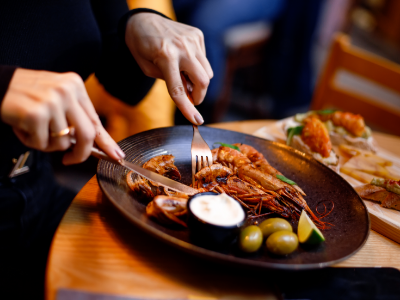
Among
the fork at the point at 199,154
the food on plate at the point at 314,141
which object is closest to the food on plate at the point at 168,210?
the fork at the point at 199,154

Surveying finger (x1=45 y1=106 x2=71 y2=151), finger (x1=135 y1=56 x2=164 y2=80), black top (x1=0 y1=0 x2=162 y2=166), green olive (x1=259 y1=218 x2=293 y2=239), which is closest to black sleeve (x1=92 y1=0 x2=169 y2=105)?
black top (x1=0 y1=0 x2=162 y2=166)

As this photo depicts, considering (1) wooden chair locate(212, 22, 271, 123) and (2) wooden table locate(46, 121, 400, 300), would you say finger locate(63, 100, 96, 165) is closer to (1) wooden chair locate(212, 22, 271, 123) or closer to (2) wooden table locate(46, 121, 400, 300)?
(2) wooden table locate(46, 121, 400, 300)

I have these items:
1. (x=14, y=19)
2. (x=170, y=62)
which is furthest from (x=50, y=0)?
(x=170, y=62)

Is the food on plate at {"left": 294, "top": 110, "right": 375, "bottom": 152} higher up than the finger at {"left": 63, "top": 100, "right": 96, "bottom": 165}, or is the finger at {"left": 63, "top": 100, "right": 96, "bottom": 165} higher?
the finger at {"left": 63, "top": 100, "right": 96, "bottom": 165}

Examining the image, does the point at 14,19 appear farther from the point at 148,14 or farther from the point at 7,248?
the point at 7,248

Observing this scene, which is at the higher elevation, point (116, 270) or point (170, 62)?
point (170, 62)

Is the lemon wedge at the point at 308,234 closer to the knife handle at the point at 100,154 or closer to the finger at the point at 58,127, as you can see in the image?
the knife handle at the point at 100,154
